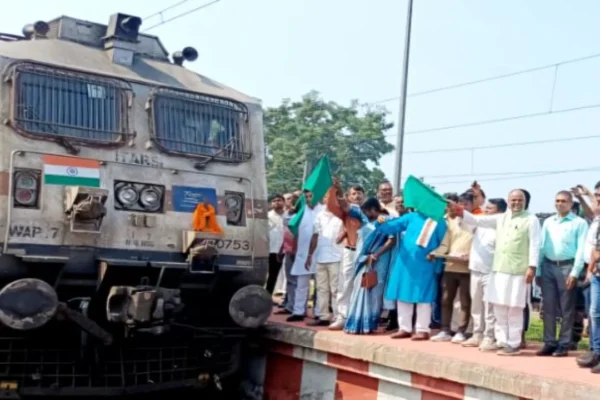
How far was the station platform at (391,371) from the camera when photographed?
5.75m

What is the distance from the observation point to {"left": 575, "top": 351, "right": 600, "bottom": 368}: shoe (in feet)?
20.7

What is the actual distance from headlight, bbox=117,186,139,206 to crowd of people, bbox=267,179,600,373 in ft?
6.55

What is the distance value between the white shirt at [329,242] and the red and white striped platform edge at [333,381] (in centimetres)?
103

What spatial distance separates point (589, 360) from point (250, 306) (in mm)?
2847

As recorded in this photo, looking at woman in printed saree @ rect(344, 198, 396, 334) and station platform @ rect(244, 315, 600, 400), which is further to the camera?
woman in printed saree @ rect(344, 198, 396, 334)

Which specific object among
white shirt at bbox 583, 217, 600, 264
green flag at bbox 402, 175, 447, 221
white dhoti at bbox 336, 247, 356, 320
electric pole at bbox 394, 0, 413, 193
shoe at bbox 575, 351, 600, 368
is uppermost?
electric pole at bbox 394, 0, 413, 193

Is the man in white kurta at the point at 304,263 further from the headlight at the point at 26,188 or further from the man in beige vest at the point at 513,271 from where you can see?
the headlight at the point at 26,188

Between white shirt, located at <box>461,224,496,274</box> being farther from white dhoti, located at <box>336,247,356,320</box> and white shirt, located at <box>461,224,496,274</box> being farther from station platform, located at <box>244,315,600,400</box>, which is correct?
white dhoti, located at <box>336,247,356,320</box>

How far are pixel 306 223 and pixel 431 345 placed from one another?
7.78ft

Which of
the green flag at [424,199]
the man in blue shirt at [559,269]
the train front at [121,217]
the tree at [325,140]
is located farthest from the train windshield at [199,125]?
the tree at [325,140]

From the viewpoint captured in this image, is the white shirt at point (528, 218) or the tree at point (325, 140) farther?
the tree at point (325, 140)

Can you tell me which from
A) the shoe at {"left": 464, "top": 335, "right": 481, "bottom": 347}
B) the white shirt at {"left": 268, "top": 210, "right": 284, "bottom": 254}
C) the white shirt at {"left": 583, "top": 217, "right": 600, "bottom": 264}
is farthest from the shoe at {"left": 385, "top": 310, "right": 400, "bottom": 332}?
the white shirt at {"left": 583, "top": 217, "right": 600, "bottom": 264}

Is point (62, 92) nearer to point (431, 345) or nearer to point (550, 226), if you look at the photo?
point (431, 345)

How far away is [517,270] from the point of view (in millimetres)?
6984
